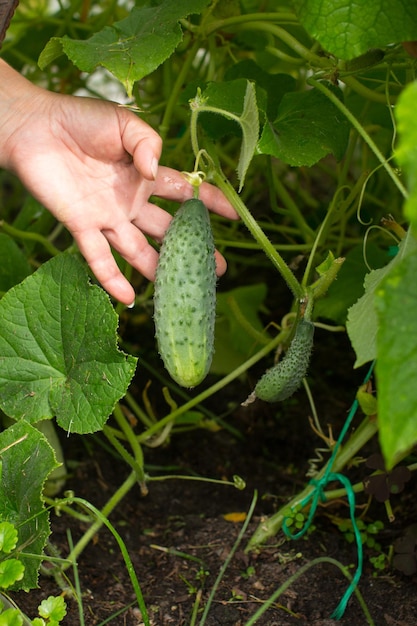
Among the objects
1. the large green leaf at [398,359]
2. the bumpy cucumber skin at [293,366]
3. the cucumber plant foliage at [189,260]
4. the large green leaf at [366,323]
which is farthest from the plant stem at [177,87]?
the large green leaf at [398,359]

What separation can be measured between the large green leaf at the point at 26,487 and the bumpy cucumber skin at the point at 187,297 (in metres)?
0.23

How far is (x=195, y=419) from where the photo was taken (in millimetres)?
1616

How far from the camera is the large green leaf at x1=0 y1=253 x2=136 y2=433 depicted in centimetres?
117

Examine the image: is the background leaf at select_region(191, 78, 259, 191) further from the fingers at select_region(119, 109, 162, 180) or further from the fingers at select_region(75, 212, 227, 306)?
the fingers at select_region(75, 212, 227, 306)

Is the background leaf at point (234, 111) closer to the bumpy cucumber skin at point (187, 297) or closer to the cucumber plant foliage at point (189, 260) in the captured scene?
the cucumber plant foliage at point (189, 260)

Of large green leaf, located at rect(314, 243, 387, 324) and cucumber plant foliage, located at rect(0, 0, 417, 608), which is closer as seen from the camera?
cucumber plant foliage, located at rect(0, 0, 417, 608)

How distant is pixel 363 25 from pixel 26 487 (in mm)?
785

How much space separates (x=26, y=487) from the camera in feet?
3.67

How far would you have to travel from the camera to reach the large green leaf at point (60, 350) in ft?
3.84

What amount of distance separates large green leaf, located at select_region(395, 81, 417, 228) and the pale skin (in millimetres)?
669

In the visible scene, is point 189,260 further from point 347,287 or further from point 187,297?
point 347,287

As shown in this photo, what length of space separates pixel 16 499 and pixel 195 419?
0.54 metres

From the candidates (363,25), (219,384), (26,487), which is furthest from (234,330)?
(363,25)

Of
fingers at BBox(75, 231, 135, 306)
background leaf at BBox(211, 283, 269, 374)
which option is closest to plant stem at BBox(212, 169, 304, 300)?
fingers at BBox(75, 231, 135, 306)
